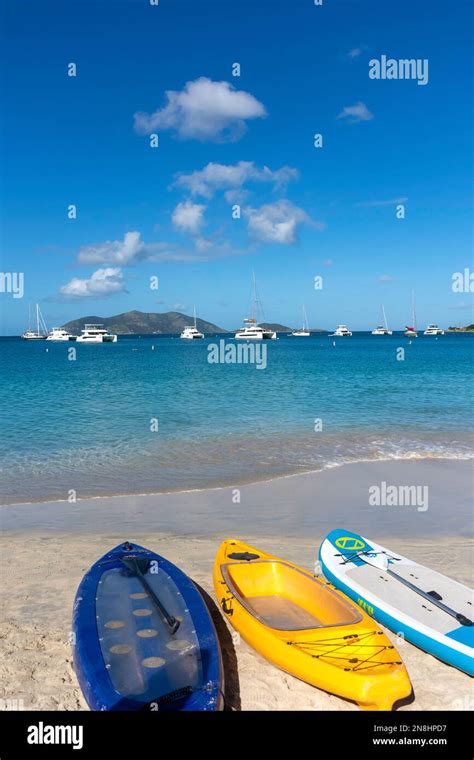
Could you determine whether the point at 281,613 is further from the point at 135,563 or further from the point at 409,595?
the point at 135,563

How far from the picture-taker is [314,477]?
1523 cm

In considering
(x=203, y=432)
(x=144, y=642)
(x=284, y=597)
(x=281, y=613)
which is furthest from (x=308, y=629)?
(x=203, y=432)

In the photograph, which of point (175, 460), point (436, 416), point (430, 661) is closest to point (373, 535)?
point (430, 661)

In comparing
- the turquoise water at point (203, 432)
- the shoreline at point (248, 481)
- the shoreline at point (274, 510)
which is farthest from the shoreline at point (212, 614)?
the turquoise water at point (203, 432)

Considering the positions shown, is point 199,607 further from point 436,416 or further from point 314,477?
point 436,416

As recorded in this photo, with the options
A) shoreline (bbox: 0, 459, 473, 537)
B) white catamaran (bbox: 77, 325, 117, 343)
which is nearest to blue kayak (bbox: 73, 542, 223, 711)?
shoreline (bbox: 0, 459, 473, 537)

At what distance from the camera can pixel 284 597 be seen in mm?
7727

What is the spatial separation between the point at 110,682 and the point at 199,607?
160cm

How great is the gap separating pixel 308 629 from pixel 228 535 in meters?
4.55

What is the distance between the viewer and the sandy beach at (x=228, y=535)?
5.87 meters

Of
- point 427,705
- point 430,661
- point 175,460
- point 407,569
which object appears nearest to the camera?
point 427,705

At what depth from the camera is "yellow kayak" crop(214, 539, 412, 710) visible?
551cm

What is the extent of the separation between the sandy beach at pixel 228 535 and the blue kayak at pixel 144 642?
47cm

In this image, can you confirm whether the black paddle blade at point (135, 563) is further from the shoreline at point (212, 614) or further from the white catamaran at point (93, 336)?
the white catamaran at point (93, 336)
